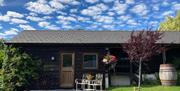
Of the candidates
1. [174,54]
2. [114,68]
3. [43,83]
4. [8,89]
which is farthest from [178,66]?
[8,89]

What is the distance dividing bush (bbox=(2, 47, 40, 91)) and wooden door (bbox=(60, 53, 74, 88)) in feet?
4.79

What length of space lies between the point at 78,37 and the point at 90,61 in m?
2.20

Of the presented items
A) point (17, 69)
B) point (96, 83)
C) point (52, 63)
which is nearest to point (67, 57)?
point (52, 63)

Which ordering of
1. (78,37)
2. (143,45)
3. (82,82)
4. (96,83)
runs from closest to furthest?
(143,45), (96,83), (82,82), (78,37)

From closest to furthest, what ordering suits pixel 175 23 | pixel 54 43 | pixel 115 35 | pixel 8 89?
pixel 8 89 → pixel 54 43 → pixel 115 35 → pixel 175 23

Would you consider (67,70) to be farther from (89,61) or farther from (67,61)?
(89,61)

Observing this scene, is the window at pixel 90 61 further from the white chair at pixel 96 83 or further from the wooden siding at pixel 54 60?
the white chair at pixel 96 83

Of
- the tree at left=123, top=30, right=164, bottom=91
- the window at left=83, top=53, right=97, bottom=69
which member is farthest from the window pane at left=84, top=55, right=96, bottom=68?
the tree at left=123, top=30, right=164, bottom=91

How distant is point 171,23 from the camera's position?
1612 inches

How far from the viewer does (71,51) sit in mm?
19562

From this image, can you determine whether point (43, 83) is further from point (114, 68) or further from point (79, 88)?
point (114, 68)

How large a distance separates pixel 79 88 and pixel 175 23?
24354 mm

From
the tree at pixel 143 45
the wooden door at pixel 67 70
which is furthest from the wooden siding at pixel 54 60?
the tree at pixel 143 45

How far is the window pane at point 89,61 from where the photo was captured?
19656mm
